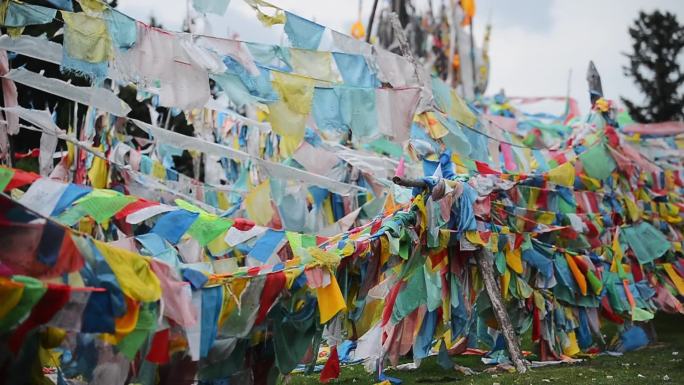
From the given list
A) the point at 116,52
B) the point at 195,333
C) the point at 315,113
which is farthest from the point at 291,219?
the point at 195,333

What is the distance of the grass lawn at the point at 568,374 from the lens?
8.23 m

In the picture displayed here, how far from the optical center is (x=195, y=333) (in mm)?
5316

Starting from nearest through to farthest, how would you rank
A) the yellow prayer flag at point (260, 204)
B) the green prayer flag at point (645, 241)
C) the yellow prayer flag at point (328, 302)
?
the yellow prayer flag at point (328, 302) → the yellow prayer flag at point (260, 204) → the green prayer flag at point (645, 241)

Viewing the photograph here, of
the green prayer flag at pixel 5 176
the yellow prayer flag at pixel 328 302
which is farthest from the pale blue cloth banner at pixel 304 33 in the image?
the green prayer flag at pixel 5 176

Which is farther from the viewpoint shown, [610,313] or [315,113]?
[610,313]

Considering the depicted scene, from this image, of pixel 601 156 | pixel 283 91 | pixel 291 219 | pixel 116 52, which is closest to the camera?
pixel 116 52

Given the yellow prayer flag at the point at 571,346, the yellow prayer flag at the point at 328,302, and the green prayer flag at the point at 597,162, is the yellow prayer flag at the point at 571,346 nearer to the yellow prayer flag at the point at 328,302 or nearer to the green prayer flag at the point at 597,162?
the green prayer flag at the point at 597,162

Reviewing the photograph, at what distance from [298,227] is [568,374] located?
12.1 ft

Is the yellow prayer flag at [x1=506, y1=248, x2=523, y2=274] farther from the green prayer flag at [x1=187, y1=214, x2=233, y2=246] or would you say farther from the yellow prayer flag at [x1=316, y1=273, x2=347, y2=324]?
the green prayer flag at [x1=187, y1=214, x2=233, y2=246]

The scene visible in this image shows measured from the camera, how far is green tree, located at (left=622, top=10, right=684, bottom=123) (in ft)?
83.4

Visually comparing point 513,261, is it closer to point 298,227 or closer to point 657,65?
point 298,227

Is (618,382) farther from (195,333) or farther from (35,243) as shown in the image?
(35,243)

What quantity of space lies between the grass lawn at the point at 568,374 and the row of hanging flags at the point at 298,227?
342 mm

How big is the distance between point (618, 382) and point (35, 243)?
220 inches
